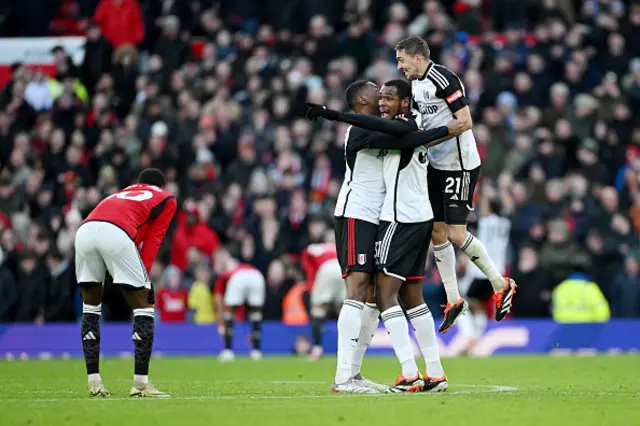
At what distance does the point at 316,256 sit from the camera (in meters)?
22.0

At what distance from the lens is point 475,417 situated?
31.0 feet

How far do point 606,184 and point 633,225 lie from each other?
101cm

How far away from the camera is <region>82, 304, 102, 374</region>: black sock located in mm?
11703

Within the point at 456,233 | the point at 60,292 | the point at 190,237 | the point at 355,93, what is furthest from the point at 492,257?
the point at 355,93

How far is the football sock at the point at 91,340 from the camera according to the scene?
1170 cm

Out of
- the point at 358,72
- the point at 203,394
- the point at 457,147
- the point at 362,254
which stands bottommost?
the point at 203,394

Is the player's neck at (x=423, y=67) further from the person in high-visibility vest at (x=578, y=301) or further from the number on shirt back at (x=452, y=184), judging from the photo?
the person in high-visibility vest at (x=578, y=301)

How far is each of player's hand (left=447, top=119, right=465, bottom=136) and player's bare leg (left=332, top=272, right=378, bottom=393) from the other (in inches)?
60.8

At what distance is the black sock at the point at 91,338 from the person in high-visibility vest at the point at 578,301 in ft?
40.4

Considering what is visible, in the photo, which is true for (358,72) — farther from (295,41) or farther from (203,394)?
(203,394)

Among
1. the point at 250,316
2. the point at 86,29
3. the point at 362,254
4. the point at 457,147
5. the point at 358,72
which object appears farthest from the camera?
the point at 86,29

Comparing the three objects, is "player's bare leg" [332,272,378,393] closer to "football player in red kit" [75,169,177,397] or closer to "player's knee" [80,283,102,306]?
"football player in red kit" [75,169,177,397]

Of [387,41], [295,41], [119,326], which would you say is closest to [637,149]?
[387,41]

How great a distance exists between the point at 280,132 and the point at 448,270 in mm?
12824
